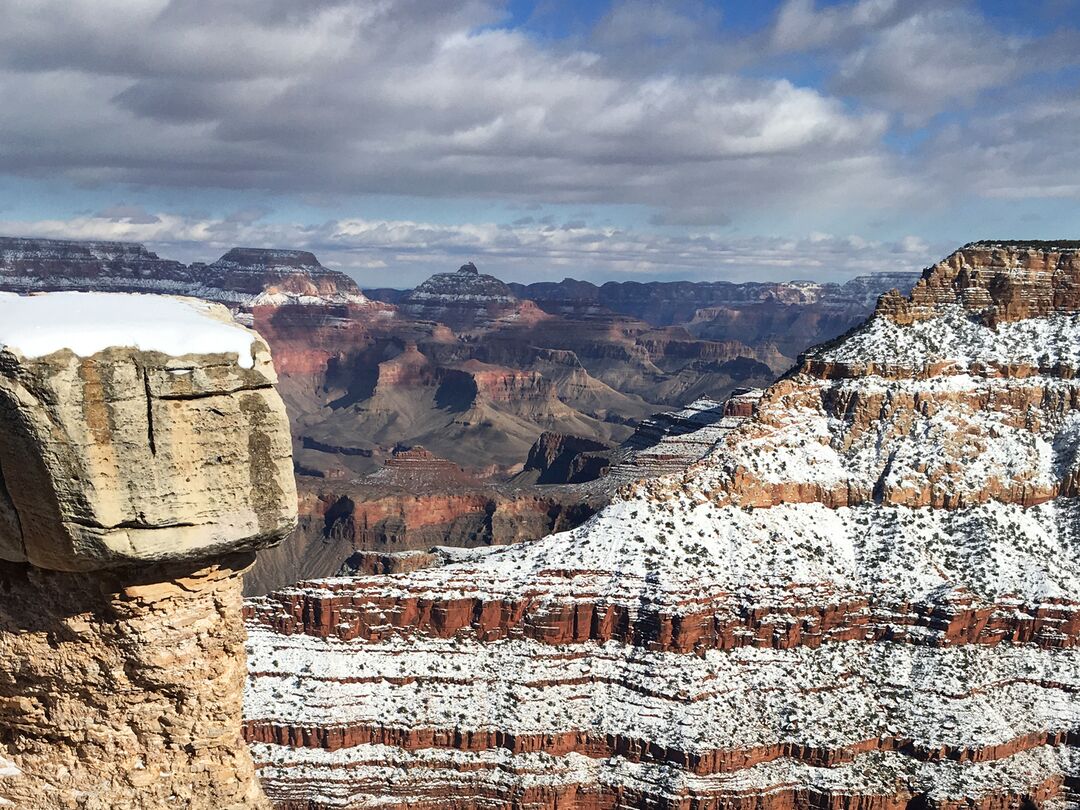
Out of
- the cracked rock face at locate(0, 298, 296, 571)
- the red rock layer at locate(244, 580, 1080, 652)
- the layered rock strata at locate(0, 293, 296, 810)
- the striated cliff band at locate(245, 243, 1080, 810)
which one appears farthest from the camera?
the red rock layer at locate(244, 580, 1080, 652)

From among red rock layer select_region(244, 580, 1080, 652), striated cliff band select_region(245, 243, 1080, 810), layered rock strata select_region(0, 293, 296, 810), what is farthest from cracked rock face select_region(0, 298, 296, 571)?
red rock layer select_region(244, 580, 1080, 652)

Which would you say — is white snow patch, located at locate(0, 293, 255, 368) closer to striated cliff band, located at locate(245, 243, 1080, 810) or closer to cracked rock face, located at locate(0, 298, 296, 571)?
cracked rock face, located at locate(0, 298, 296, 571)

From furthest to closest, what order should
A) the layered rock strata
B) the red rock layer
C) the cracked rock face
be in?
1. the red rock layer
2. the layered rock strata
3. the cracked rock face

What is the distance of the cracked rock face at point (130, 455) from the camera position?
44.1 ft

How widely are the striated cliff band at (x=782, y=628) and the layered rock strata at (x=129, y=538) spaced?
140ft

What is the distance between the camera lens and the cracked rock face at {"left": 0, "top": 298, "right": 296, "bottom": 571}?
13.4 metres

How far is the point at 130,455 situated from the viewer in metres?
13.8

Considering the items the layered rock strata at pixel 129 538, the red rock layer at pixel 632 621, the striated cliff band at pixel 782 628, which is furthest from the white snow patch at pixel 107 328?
the red rock layer at pixel 632 621

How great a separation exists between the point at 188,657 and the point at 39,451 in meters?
4.09

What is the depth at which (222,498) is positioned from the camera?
48.0 feet

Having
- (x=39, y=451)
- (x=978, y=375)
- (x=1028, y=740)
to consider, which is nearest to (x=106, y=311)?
(x=39, y=451)

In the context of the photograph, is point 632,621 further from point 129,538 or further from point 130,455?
point 130,455

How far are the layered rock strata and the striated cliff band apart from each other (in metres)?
42.8

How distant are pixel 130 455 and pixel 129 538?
1160 millimetres
